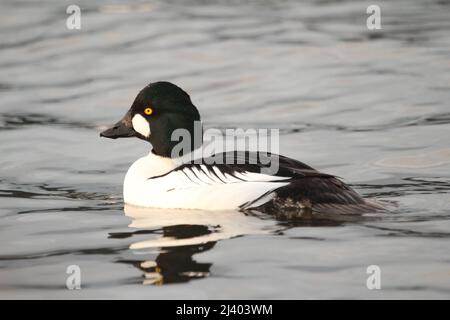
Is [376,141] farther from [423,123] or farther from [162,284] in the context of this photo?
[162,284]

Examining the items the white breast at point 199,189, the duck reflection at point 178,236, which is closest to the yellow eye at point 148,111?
the white breast at point 199,189

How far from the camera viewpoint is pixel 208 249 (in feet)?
27.2

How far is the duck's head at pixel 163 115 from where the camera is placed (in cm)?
1003

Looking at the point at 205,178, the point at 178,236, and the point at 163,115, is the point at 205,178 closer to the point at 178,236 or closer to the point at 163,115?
the point at 163,115

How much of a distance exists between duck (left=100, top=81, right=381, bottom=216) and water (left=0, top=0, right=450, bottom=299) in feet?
0.56

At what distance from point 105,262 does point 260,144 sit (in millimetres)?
5468

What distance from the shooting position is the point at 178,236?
8766 mm

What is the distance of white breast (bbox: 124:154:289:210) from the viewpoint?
9.44m

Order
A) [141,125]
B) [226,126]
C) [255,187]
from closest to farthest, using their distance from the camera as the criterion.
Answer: [255,187] → [141,125] → [226,126]

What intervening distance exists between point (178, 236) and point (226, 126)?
18.6 ft

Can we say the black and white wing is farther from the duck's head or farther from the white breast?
the duck's head

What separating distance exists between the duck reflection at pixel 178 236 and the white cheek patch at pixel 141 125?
724mm

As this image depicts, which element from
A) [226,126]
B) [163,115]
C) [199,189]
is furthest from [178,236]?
[226,126]

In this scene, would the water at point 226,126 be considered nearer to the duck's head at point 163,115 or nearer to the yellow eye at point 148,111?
the duck's head at point 163,115
